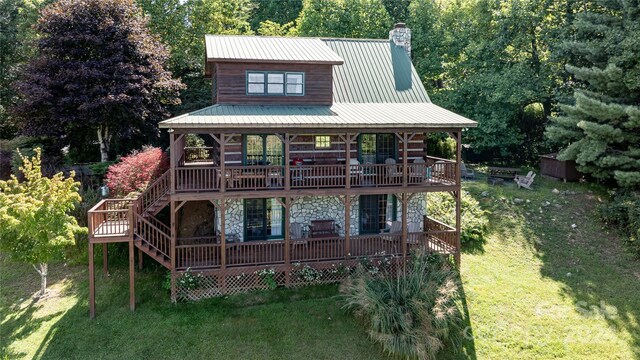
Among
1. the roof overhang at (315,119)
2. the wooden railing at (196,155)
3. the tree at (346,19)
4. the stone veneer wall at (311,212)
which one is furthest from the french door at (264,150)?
the tree at (346,19)

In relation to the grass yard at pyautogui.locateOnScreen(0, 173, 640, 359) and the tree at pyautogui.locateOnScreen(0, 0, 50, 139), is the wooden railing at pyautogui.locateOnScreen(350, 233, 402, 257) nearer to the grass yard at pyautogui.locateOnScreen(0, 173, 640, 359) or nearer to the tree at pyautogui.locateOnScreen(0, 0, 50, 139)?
the grass yard at pyautogui.locateOnScreen(0, 173, 640, 359)

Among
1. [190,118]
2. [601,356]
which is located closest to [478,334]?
[601,356]

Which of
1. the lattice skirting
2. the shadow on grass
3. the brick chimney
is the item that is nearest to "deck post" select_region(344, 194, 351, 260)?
the lattice skirting

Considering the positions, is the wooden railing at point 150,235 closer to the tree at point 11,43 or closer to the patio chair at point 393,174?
the patio chair at point 393,174

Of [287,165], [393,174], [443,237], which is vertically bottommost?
[443,237]

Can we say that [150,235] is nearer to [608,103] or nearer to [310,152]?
[310,152]

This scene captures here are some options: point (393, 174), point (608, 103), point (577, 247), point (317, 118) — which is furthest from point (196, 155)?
point (608, 103)

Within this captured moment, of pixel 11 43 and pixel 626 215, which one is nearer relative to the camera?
pixel 626 215
